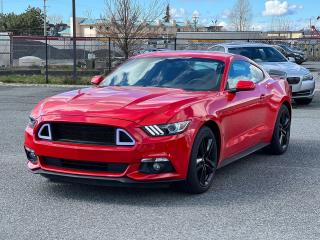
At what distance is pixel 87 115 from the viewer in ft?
17.9

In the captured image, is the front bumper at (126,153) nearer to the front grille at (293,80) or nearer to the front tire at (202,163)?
the front tire at (202,163)

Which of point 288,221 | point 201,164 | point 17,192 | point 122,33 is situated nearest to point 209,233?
point 288,221

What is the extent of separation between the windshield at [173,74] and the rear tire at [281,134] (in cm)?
162

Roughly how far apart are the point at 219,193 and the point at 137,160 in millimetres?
1134

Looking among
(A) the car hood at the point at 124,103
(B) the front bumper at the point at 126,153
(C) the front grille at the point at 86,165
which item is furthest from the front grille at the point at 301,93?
(C) the front grille at the point at 86,165

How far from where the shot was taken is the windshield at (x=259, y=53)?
1455 centimetres

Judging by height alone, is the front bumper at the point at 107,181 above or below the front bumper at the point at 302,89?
below

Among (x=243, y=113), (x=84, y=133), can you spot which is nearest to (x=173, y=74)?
(x=243, y=113)

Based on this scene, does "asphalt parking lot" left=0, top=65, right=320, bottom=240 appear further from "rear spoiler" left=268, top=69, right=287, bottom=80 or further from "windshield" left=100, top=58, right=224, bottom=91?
"rear spoiler" left=268, top=69, right=287, bottom=80

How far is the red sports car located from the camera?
5.36 metres

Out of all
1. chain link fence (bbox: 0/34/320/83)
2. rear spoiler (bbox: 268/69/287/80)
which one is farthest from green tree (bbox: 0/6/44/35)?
rear spoiler (bbox: 268/69/287/80)

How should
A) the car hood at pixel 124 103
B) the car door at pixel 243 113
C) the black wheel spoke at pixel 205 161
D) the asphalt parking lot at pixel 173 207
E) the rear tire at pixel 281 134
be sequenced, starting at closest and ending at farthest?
the asphalt parking lot at pixel 173 207 < the car hood at pixel 124 103 < the black wheel spoke at pixel 205 161 < the car door at pixel 243 113 < the rear tire at pixel 281 134

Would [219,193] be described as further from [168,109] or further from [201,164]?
[168,109]

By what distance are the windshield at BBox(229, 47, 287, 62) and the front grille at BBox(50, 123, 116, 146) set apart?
31.5 feet
